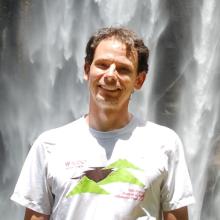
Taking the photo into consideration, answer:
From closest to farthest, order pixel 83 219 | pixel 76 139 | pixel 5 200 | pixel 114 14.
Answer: pixel 83 219, pixel 76 139, pixel 5 200, pixel 114 14

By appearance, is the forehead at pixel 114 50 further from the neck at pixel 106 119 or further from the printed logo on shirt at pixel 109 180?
the printed logo on shirt at pixel 109 180

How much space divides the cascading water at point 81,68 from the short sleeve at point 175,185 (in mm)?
5624

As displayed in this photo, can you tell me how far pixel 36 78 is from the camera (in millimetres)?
8461

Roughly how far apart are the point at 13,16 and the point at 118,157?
7018 millimetres

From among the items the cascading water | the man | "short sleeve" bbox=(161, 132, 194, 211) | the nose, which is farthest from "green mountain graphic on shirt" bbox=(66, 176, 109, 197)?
the cascading water

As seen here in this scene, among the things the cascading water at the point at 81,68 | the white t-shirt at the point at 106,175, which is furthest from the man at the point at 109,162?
the cascading water at the point at 81,68

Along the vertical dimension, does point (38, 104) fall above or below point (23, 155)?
above

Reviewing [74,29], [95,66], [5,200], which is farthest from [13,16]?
[95,66]

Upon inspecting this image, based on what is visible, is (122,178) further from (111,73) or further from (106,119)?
(111,73)

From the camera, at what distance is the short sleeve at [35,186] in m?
1.96

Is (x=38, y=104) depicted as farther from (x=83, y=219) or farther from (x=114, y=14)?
(x=83, y=219)

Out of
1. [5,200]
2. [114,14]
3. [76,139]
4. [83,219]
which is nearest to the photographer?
[83,219]

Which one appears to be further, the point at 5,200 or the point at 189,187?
the point at 5,200

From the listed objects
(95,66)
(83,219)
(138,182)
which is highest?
(95,66)
